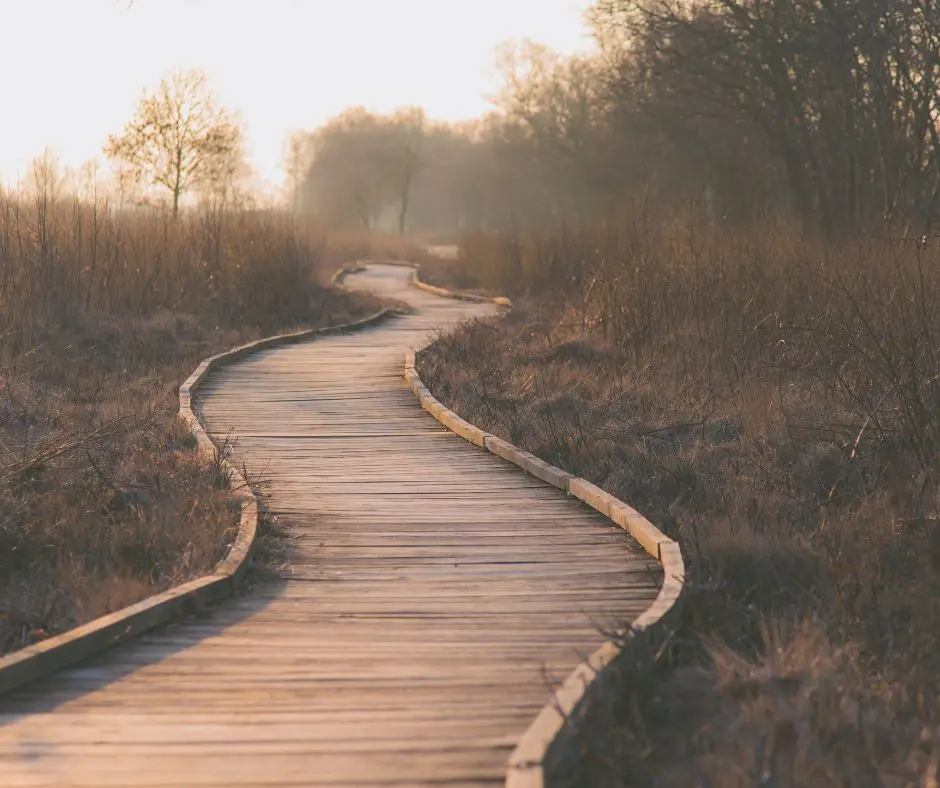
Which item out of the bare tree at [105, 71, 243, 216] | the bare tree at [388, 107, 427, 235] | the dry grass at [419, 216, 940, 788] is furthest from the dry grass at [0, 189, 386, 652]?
the bare tree at [388, 107, 427, 235]

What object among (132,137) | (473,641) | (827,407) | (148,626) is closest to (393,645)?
(473,641)

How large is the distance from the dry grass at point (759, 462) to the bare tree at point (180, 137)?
18020 mm

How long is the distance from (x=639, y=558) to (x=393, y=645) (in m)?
1.40

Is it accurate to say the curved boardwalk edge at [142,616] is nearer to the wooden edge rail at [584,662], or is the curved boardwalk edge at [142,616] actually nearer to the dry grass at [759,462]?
the wooden edge rail at [584,662]

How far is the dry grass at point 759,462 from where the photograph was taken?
129 inches

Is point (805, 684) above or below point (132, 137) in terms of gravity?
below

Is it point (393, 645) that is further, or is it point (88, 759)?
point (393, 645)

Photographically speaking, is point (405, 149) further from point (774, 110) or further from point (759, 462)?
point (759, 462)

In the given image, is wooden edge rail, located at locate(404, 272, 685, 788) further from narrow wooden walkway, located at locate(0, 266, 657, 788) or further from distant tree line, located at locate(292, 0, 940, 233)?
distant tree line, located at locate(292, 0, 940, 233)

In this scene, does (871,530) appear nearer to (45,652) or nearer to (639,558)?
A: (639,558)

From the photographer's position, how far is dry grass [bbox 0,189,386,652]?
5195mm

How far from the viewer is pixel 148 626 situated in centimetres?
432

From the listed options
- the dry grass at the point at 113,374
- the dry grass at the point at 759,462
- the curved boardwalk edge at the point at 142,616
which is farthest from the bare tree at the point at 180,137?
the curved boardwalk edge at the point at 142,616

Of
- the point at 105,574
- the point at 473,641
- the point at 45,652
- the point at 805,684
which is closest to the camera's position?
the point at 805,684
